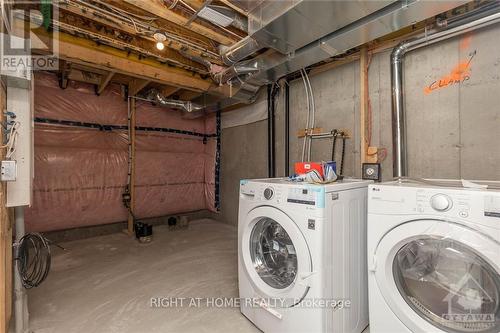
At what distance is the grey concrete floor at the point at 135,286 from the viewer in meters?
1.71

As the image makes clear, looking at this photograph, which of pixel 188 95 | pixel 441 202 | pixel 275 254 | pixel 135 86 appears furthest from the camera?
pixel 188 95

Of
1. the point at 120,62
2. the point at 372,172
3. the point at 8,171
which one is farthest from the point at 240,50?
the point at 8,171

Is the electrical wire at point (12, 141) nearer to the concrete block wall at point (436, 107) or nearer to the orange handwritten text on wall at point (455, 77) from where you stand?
the concrete block wall at point (436, 107)

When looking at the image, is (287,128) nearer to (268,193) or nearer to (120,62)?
(268,193)

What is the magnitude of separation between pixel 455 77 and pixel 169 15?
2167mm

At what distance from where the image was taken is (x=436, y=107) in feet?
6.40

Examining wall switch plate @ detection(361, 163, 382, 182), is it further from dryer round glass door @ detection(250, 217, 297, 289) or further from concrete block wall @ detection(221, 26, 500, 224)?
dryer round glass door @ detection(250, 217, 297, 289)

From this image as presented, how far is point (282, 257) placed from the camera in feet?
5.57

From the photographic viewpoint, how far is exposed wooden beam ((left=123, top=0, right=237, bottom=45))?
1.65 meters

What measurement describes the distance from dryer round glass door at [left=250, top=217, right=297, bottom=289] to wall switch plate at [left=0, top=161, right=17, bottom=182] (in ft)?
4.82

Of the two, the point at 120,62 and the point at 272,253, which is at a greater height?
the point at 120,62

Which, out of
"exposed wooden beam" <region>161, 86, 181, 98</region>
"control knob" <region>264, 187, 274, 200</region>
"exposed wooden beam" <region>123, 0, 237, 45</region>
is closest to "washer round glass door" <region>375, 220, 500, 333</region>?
"control knob" <region>264, 187, 274, 200</region>

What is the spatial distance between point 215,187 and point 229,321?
2.88 meters

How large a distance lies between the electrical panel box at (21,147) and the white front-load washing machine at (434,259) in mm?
2101
